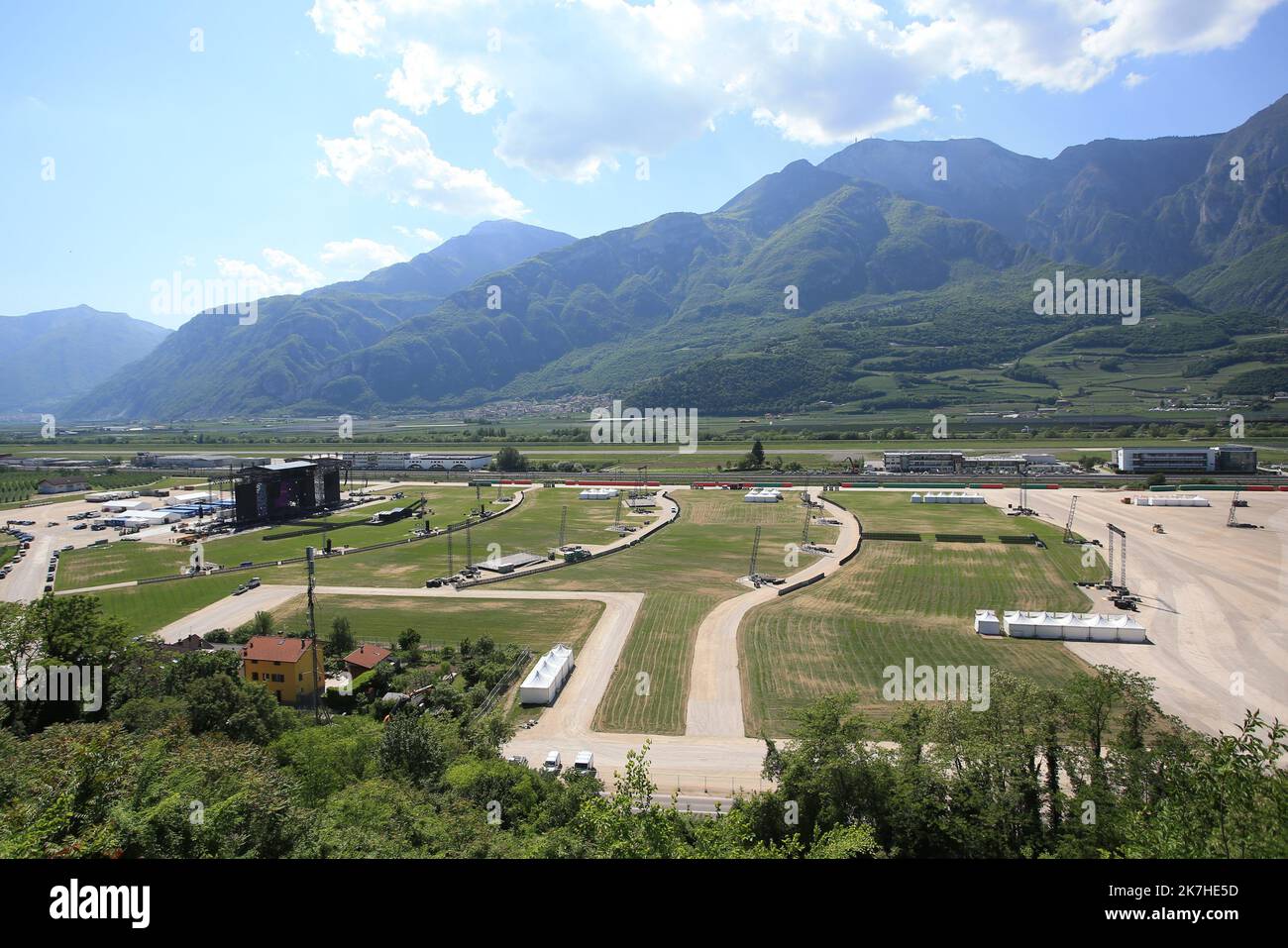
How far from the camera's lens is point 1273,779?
9008mm

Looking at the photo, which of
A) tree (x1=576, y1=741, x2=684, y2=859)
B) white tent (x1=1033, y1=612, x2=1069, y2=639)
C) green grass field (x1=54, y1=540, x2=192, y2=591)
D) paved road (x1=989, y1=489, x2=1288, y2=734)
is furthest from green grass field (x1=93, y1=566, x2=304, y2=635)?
paved road (x1=989, y1=489, x2=1288, y2=734)

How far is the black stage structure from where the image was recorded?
203 feet

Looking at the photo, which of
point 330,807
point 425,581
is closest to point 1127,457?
point 425,581

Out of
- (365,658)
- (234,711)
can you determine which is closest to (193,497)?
(365,658)

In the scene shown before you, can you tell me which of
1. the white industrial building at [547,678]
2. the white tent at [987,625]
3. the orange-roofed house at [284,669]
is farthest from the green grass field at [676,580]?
the white tent at [987,625]

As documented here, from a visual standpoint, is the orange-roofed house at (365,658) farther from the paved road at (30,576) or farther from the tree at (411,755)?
the paved road at (30,576)

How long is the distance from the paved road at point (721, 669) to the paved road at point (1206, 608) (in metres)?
14.2

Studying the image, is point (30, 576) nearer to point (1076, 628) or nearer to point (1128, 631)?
point (1076, 628)

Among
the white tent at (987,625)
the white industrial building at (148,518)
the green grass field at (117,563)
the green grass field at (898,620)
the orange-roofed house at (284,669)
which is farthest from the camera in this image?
the white industrial building at (148,518)

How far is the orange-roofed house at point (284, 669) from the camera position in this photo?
26094 mm

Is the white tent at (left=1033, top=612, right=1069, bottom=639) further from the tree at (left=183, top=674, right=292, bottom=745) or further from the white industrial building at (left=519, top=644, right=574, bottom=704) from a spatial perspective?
the tree at (left=183, top=674, right=292, bottom=745)

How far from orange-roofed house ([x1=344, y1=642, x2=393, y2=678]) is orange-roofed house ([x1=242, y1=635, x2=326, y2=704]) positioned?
61.5 inches
